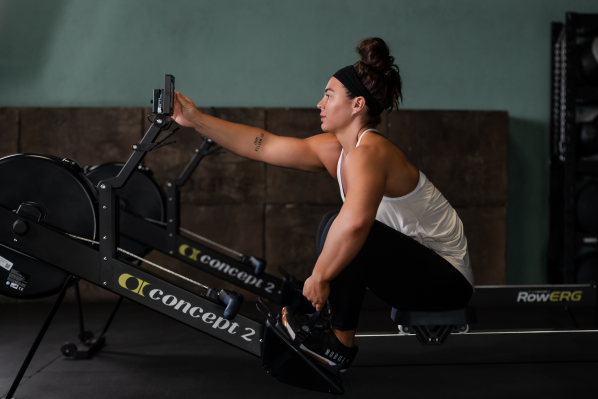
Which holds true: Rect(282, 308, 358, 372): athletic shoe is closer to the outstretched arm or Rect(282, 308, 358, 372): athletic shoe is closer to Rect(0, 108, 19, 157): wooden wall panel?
the outstretched arm

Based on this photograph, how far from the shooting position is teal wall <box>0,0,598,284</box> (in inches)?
148

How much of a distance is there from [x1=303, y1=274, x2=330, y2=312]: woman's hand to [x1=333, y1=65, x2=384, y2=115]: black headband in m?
0.64

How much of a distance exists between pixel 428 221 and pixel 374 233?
0.24 metres

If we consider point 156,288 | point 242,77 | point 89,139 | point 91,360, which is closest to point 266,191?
point 242,77

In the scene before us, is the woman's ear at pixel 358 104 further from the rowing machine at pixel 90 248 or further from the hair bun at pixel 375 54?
the rowing machine at pixel 90 248

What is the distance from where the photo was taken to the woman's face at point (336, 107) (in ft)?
5.40

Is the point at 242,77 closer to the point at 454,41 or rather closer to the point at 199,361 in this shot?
the point at 454,41

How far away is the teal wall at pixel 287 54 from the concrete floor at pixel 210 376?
6.51 ft

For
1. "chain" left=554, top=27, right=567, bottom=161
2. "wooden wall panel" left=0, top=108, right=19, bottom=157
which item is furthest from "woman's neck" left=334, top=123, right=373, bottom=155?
"wooden wall panel" left=0, top=108, right=19, bottom=157

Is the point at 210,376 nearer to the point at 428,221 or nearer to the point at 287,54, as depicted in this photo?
the point at 428,221

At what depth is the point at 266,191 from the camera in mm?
3736

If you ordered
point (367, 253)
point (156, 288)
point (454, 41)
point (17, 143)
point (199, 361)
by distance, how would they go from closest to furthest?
point (367, 253) < point (156, 288) < point (199, 361) < point (17, 143) < point (454, 41)

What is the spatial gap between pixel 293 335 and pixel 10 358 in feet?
5.63

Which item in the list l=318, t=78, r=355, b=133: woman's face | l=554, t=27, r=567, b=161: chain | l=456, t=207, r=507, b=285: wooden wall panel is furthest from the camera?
l=456, t=207, r=507, b=285: wooden wall panel
